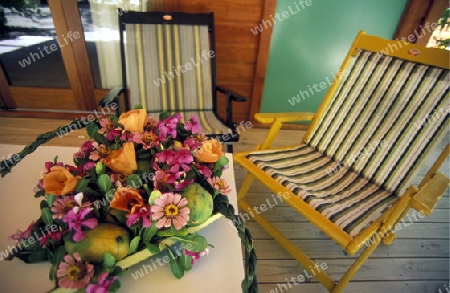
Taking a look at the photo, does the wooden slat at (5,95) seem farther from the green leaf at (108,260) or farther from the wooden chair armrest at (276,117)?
the green leaf at (108,260)

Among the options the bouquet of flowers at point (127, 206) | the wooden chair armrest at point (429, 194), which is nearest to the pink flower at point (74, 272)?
the bouquet of flowers at point (127, 206)

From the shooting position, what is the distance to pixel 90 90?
240 centimetres

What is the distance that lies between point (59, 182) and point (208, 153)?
1.28ft

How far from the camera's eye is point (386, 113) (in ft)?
4.58

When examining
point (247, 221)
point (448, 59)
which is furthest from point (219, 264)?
point (448, 59)

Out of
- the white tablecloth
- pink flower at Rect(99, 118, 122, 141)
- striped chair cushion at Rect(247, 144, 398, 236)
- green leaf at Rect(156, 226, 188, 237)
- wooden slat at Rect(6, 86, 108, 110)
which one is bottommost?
wooden slat at Rect(6, 86, 108, 110)

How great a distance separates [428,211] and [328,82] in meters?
1.80

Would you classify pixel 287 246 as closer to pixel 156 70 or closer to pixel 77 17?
pixel 156 70

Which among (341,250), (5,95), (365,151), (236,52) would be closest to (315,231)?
(341,250)

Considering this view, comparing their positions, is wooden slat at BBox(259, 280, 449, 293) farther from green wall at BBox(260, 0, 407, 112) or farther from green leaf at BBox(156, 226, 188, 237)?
green wall at BBox(260, 0, 407, 112)

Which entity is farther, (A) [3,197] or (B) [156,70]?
(B) [156,70]

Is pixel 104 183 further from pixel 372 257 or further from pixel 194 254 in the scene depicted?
pixel 372 257

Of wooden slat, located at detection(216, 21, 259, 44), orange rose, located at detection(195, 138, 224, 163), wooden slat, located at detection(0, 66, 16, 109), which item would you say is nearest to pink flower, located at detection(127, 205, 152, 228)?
orange rose, located at detection(195, 138, 224, 163)

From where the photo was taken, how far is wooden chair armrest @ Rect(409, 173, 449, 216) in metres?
0.92
